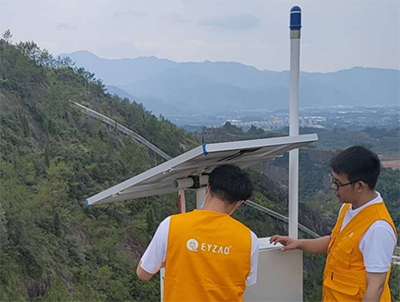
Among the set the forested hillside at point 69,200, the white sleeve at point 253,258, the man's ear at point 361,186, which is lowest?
the forested hillside at point 69,200

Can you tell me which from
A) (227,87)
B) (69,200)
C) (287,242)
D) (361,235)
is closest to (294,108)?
(287,242)

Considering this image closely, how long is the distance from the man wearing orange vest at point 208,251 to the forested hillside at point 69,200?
28.7 feet

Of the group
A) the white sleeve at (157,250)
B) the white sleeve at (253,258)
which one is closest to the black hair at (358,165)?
the white sleeve at (253,258)

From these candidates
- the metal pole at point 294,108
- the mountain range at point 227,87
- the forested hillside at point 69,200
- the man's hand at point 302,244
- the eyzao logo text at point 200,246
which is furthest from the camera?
the mountain range at point 227,87

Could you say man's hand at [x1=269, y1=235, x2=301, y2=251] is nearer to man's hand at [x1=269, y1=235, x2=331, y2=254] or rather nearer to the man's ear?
man's hand at [x1=269, y1=235, x2=331, y2=254]

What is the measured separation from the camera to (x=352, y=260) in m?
1.89

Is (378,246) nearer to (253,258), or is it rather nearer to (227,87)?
(253,258)

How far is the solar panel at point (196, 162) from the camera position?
72.7 inches

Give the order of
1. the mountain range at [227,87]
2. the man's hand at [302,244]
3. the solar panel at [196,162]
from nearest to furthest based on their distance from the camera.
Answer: the solar panel at [196,162] < the man's hand at [302,244] < the mountain range at [227,87]

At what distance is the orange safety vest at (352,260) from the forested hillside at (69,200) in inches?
346

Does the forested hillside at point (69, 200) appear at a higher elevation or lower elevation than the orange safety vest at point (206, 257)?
lower

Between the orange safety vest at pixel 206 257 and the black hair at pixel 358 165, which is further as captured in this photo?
the black hair at pixel 358 165

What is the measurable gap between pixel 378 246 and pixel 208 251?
58cm

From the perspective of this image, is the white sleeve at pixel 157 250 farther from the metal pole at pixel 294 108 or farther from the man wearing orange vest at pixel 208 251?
the metal pole at pixel 294 108
